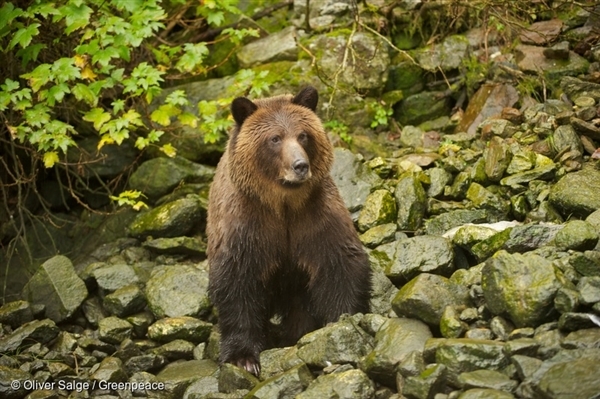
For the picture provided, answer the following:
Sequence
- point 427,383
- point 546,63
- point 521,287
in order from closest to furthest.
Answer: point 427,383 < point 521,287 < point 546,63

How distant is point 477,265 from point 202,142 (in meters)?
4.52

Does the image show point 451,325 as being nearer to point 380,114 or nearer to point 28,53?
point 380,114

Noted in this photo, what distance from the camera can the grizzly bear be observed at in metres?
6.34

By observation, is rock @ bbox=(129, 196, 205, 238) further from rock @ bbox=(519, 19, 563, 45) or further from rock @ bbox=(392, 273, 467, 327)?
rock @ bbox=(519, 19, 563, 45)

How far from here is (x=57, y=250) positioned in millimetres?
9375

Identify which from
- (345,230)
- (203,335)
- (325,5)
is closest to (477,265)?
(345,230)

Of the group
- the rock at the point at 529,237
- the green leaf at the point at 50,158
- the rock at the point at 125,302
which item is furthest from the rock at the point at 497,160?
the green leaf at the point at 50,158

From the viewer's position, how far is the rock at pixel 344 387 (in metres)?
4.89

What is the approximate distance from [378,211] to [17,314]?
150 inches

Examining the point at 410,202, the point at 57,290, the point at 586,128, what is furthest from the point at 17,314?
the point at 586,128

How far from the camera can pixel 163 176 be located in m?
9.27

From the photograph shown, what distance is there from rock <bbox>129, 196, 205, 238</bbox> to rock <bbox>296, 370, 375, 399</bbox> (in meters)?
3.91

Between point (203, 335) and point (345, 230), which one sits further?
point (203, 335)

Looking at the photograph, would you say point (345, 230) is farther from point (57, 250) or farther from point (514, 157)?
point (57, 250)
